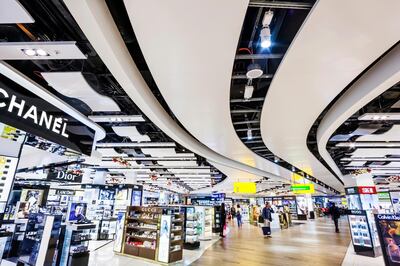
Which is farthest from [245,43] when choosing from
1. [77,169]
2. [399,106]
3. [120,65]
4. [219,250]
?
[77,169]

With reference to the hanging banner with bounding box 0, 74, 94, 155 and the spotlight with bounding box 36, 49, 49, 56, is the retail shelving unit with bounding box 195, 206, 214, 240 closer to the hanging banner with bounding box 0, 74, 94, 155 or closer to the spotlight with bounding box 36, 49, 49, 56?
the hanging banner with bounding box 0, 74, 94, 155

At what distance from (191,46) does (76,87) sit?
230cm

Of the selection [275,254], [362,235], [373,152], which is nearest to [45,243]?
[275,254]

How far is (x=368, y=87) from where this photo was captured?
354 cm

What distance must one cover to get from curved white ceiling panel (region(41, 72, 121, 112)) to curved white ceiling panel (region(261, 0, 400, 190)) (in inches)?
114

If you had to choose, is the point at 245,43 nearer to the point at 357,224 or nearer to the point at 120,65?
the point at 120,65

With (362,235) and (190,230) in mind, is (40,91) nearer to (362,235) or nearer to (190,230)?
(190,230)

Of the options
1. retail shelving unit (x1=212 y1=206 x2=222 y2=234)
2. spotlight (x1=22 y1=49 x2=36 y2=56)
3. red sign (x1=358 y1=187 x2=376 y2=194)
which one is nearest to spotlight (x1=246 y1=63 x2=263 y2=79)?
spotlight (x1=22 y1=49 x2=36 y2=56)

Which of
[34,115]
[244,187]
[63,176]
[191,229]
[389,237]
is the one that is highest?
[244,187]

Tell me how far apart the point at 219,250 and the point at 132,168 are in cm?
683

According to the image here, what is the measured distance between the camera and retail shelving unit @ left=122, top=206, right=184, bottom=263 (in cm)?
704

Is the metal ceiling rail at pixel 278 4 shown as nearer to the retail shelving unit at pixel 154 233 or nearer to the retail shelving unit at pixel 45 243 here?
the retail shelving unit at pixel 45 243

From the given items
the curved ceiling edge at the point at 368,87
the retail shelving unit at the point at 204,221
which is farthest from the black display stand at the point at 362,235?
the retail shelving unit at the point at 204,221

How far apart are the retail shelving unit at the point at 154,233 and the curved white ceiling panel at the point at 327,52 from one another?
4.73 m
